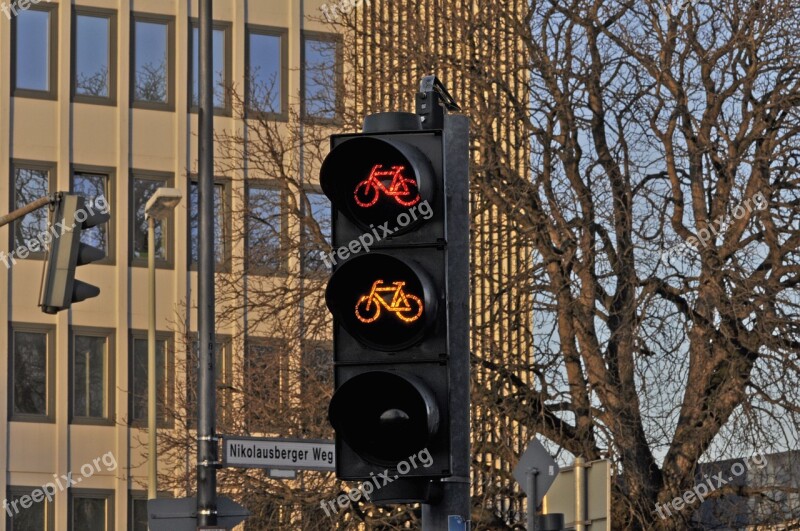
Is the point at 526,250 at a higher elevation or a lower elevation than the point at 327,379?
higher

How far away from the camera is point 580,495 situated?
466 inches

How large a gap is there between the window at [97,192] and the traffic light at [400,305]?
3058 centimetres

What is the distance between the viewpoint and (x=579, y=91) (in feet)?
64.7

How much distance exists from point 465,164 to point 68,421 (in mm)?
30408

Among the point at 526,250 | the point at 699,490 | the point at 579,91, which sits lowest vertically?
the point at 699,490

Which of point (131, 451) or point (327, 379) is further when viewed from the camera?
point (131, 451)

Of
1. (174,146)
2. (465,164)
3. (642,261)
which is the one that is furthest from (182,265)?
(465,164)

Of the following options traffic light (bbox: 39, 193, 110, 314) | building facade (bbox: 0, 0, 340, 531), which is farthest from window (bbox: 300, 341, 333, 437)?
building facade (bbox: 0, 0, 340, 531)

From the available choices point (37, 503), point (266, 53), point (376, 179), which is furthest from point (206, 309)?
point (266, 53)

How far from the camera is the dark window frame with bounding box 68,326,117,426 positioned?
116 feet

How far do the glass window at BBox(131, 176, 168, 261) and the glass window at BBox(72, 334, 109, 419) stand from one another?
87.0 inches

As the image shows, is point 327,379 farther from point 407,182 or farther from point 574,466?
point 407,182

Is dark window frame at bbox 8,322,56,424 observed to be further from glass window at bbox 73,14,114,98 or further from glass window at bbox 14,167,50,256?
glass window at bbox 73,14,114,98

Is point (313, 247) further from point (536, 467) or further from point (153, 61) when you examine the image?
point (153, 61)
